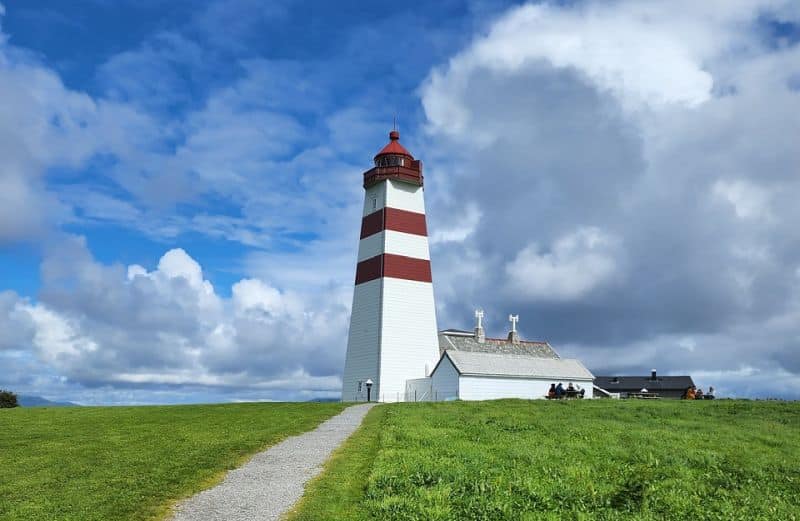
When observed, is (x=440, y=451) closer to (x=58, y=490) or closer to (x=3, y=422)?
(x=58, y=490)

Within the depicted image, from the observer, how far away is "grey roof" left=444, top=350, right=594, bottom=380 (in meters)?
46.2

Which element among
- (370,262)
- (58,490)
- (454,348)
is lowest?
(58,490)

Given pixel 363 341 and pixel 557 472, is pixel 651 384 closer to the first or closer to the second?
pixel 363 341

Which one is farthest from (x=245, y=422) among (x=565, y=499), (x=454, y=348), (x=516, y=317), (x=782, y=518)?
(x=516, y=317)

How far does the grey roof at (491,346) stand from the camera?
52.1 metres

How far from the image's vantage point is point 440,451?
53.5 feet

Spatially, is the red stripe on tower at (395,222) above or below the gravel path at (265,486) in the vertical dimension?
above

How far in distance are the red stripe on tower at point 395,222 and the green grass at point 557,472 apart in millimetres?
25204

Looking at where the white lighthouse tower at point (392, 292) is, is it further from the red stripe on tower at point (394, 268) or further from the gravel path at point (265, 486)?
the gravel path at point (265, 486)

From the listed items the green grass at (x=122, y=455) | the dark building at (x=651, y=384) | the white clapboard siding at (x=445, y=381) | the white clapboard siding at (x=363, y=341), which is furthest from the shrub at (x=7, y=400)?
the dark building at (x=651, y=384)

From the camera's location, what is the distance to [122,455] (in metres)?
18.6

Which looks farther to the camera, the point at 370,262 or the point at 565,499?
the point at 370,262

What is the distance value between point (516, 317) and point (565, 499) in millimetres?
45631

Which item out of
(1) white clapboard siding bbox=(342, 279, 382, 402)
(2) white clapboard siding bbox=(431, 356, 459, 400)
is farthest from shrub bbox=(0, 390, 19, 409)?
(2) white clapboard siding bbox=(431, 356, 459, 400)
